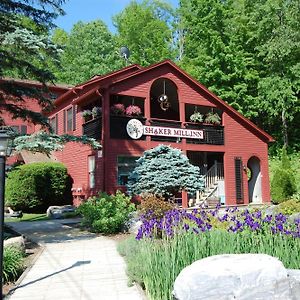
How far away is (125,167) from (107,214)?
6649mm

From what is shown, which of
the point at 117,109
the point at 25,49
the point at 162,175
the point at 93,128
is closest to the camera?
the point at 25,49

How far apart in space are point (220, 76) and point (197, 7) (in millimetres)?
6608

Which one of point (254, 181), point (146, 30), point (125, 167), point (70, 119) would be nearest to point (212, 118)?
point (254, 181)

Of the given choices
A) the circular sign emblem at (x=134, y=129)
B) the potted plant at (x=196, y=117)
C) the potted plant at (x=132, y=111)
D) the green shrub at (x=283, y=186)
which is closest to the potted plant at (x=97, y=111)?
the potted plant at (x=132, y=111)

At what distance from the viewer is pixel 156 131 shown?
65.1ft

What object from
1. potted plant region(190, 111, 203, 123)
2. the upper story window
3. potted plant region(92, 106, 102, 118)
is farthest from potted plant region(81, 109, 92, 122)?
potted plant region(190, 111, 203, 123)

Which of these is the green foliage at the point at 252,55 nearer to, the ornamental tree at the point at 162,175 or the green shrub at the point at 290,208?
the ornamental tree at the point at 162,175

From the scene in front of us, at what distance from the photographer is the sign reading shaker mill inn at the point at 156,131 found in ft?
62.6

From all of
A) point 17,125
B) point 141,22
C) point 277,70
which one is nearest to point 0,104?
Result: point 17,125

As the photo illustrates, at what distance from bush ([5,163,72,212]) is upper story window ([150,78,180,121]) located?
6.64 m

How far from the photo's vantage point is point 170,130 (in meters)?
20.3

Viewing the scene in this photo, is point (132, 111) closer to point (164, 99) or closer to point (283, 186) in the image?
point (164, 99)

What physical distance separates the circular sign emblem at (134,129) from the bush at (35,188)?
16.9 ft

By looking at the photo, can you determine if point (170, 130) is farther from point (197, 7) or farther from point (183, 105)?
point (197, 7)
